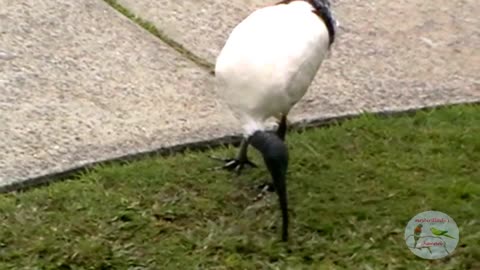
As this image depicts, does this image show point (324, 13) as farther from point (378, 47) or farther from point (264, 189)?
point (378, 47)

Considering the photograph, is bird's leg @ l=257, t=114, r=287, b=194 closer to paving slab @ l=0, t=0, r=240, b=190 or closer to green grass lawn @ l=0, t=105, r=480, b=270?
green grass lawn @ l=0, t=105, r=480, b=270

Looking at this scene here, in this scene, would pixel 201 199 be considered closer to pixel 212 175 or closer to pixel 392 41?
pixel 212 175

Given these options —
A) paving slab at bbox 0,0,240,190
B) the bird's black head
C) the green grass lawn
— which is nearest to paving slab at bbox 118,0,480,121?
paving slab at bbox 0,0,240,190

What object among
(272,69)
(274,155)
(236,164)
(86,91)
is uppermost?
(272,69)

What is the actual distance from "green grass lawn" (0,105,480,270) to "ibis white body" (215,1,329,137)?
0.38 meters

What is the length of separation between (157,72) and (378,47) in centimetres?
98

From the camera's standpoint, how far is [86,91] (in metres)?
4.32

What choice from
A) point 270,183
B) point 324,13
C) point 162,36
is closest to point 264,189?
point 270,183

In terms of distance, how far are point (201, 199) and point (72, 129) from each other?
0.64 metres

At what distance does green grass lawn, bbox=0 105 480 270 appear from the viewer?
3320 millimetres

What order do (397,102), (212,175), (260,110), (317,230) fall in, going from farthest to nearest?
(397,102), (212,175), (317,230), (260,110)

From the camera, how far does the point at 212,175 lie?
3.77m

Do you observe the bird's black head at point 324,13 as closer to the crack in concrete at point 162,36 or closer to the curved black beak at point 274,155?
the curved black beak at point 274,155

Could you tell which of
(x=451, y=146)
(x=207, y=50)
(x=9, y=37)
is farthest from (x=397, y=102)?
(x=9, y=37)
